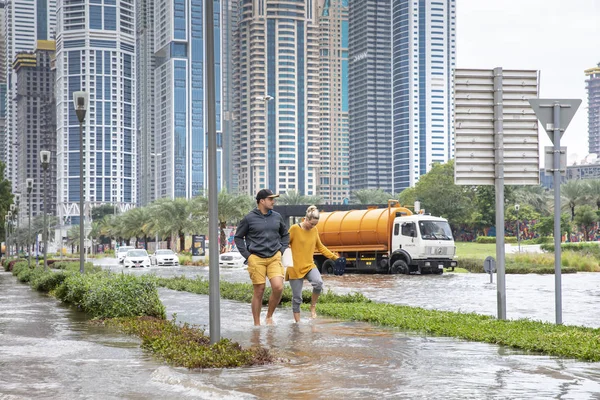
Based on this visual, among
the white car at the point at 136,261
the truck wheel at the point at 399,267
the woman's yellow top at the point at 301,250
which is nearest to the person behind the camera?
the woman's yellow top at the point at 301,250

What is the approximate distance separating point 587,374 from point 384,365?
6.33 ft

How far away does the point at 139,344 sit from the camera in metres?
10.8

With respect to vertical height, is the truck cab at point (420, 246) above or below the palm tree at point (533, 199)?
below

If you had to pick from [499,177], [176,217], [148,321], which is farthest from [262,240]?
[176,217]

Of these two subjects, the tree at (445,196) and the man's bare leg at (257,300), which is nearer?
the man's bare leg at (257,300)

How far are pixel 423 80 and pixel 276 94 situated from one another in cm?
3339

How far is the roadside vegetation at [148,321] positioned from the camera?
8570 mm

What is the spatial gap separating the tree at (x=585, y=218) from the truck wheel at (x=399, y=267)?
46.6m

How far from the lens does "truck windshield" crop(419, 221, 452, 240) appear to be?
3516cm

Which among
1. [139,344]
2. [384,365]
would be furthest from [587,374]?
[139,344]

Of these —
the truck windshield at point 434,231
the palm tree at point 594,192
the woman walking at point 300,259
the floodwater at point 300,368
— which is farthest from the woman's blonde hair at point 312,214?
the palm tree at point 594,192

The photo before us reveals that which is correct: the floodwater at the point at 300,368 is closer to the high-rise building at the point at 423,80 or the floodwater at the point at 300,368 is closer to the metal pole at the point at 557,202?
the metal pole at the point at 557,202

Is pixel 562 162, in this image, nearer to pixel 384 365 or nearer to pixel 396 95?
pixel 384 365

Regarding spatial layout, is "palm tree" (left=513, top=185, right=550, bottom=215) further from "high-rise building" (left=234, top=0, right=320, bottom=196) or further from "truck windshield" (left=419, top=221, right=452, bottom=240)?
"high-rise building" (left=234, top=0, right=320, bottom=196)
